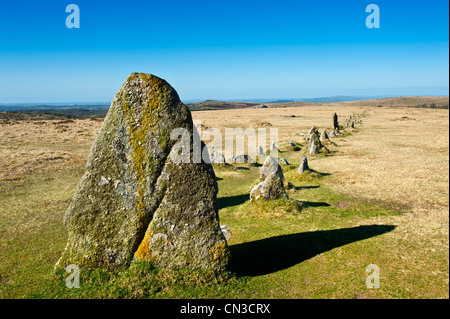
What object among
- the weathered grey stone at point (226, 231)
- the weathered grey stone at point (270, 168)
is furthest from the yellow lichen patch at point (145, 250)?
the weathered grey stone at point (270, 168)

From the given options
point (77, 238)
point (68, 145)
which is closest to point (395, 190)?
point (77, 238)

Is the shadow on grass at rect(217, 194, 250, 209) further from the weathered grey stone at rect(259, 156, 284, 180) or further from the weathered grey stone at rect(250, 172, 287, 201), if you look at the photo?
the weathered grey stone at rect(259, 156, 284, 180)

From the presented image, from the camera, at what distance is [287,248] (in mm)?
10672

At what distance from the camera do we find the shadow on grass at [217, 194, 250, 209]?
16.5 m

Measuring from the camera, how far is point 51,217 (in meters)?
14.0

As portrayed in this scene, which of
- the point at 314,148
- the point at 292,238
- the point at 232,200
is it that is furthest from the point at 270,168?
the point at 314,148

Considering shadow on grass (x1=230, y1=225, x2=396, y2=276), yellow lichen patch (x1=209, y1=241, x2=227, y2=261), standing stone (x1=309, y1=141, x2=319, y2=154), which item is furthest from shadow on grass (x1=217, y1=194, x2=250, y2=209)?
standing stone (x1=309, y1=141, x2=319, y2=154)

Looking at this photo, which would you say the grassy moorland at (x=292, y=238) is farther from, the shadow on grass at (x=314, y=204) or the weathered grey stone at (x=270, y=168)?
the weathered grey stone at (x=270, y=168)

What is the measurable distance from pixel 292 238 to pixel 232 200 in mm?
6024

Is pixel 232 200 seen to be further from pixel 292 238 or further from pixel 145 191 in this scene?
pixel 145 191

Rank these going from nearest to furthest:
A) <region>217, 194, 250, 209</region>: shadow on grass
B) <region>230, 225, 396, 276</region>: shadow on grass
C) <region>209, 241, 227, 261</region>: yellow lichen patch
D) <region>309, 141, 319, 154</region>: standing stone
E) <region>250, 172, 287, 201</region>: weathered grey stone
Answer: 1. <region>209, 241, 227, 261</region>: yellow lichen patch
2. <region>230, 225, 396, 276</region>: shadow on grass
3. <region>250, 172, 287, 201</region>: weathered grey stone
4. <region>217, 194, 250, 209</region>: shadow on grass
5. <region>309, 141, 319, 154</region>: standing stone

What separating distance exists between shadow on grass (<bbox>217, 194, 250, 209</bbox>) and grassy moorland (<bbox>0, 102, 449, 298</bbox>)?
6 cm

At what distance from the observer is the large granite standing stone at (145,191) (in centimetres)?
823

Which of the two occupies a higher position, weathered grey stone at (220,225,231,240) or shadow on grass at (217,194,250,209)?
shadow on grass at (217,194,250,209)
